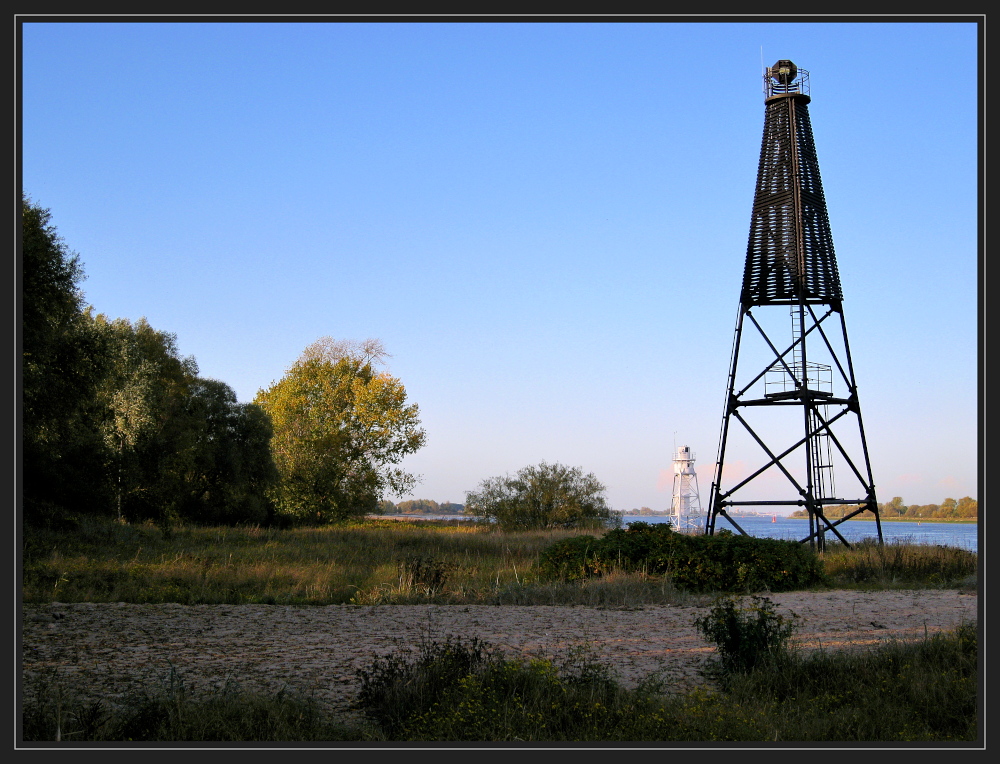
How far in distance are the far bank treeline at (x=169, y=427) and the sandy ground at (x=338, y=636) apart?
2.46 metres

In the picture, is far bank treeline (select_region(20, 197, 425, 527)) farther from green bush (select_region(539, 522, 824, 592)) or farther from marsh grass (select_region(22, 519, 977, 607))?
green bush (select_region(539, 522, 824, 592))

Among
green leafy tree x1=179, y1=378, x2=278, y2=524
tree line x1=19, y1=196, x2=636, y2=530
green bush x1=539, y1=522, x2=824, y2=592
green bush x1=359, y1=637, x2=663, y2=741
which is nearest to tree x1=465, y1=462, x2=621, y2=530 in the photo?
tree line x1=19, y1=196, x2=636, y2=530

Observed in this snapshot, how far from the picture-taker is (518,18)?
16.1ft

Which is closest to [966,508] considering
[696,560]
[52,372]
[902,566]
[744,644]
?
[902,566]

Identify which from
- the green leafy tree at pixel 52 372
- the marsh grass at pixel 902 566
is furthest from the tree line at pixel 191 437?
the marsh grass at pixel 902 566

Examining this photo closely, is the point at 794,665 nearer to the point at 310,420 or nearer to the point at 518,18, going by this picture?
the point at 518,18

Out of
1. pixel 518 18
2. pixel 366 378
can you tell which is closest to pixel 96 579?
pixel 518 18

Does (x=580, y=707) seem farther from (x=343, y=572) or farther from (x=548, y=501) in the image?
(x=548, y=501)

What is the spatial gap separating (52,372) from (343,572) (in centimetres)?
760

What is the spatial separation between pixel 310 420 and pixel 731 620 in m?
Answer: 37.4

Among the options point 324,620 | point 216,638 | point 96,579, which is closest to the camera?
point 216,638

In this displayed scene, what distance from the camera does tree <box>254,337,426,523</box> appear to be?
135 feet

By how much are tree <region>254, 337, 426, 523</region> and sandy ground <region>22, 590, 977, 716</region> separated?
29.8 m

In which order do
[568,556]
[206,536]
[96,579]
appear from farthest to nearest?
[206,536], [568,556], [96,579]
